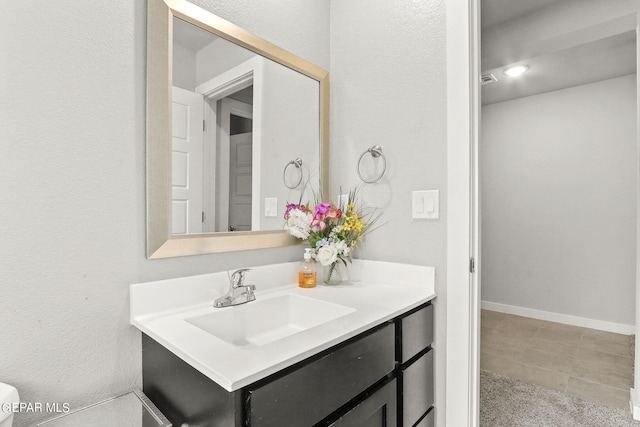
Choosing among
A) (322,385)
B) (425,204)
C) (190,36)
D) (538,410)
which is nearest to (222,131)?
(190,36)

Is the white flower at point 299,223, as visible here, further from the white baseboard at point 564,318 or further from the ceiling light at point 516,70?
the white baseboard at point 564,318

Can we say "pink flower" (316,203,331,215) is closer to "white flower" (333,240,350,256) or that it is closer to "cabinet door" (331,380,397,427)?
"white flower" (333,240,350,256)

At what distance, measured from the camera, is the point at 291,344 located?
0.83 meters

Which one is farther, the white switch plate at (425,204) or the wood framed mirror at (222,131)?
the white switch plate at (425,204)

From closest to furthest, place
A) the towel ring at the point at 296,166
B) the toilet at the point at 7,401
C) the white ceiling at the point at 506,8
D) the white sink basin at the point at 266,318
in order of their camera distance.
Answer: the toilet at the point at 7,401 < the white sink basin at the point at 266,318 < the towel ring at the point at 296,166 < the white ceiling at the point at 506,8

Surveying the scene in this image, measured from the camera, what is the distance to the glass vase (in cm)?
153

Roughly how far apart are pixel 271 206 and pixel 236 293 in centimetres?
46

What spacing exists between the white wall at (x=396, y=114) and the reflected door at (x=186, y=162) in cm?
75

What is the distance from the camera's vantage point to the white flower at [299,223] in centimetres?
151

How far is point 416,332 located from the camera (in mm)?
1265

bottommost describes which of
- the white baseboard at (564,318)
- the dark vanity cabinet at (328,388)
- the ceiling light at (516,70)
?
the white baseboard at (564,318)

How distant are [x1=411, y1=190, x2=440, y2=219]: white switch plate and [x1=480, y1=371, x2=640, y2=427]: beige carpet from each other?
1.25 metres

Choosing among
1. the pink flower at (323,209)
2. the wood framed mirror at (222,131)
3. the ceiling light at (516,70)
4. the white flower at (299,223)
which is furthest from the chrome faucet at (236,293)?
the ceiling light at (516,70)

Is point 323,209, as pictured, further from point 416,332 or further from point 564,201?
point 564,201
